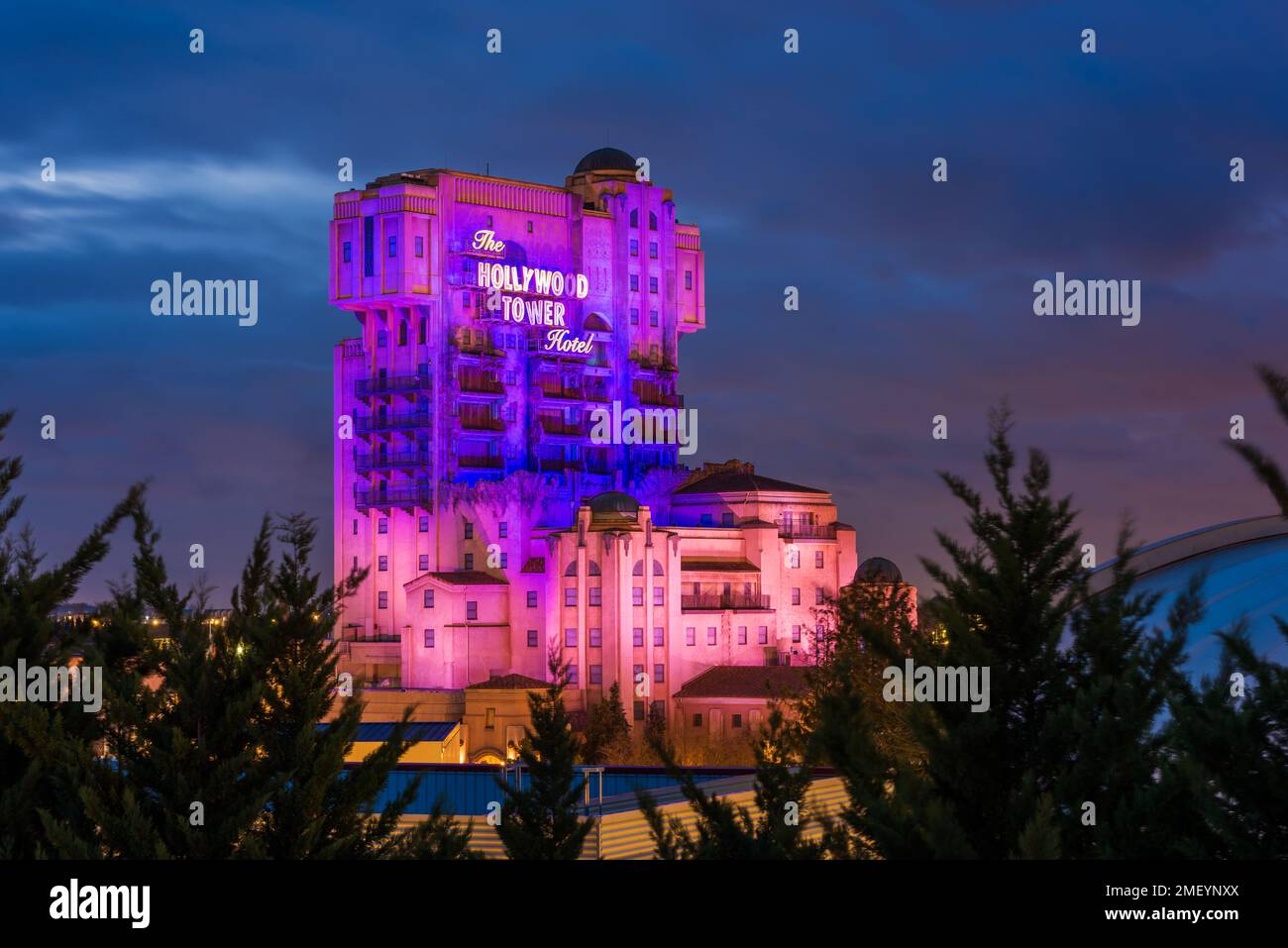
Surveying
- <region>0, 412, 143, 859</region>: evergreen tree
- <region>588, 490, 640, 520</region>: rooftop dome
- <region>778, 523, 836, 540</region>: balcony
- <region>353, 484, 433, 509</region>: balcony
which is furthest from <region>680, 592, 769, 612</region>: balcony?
<region>0, 412, 143, 859</region>: evergreen tree

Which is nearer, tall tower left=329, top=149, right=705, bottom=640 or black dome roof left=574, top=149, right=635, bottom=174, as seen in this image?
tall tower left=329, top=149, right=705, bottom=640

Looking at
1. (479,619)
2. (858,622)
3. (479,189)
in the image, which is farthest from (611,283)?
(858,622)

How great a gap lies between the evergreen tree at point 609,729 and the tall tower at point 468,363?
1611 centimetres

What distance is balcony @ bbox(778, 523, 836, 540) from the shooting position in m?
138

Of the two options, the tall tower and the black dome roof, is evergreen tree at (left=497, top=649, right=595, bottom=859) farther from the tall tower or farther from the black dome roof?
the black dome roof

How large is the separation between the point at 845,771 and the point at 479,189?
123141 millimetres

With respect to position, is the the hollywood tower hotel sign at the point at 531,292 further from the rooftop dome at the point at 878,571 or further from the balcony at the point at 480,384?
the rooftop dome at the point at 878,571

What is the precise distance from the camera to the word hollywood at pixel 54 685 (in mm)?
30766

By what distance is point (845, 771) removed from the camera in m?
26.0
